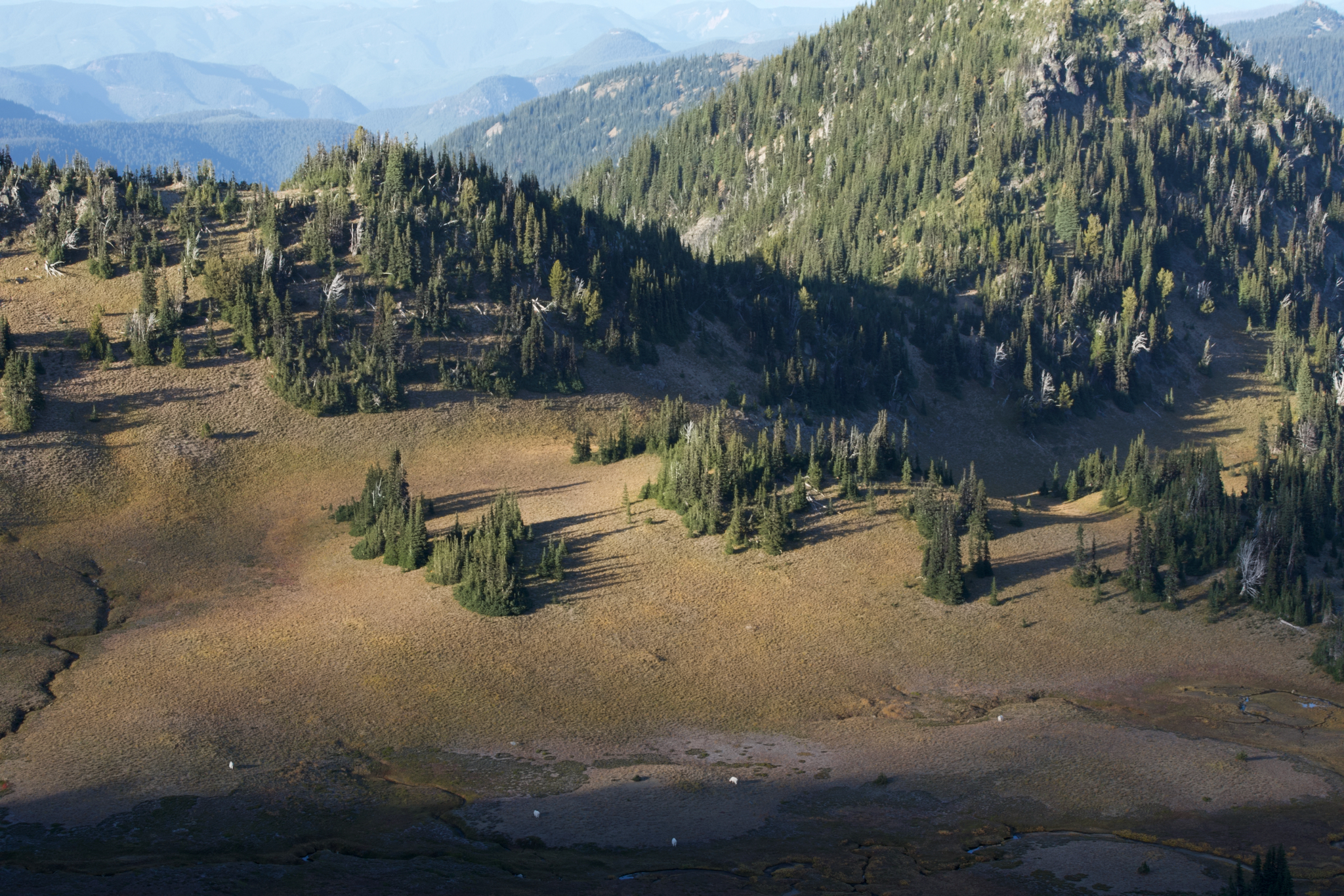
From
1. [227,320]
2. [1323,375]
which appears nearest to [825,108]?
[1323,375]

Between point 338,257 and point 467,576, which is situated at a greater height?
point 338,257

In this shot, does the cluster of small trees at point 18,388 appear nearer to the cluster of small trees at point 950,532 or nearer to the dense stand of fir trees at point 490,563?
the dense stand of fir trees at point 490,563

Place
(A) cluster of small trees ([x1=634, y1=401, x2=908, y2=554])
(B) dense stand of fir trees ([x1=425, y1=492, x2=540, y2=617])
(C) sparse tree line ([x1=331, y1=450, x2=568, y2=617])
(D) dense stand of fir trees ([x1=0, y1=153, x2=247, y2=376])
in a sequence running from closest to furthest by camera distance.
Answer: (B) dense stand of fir trees ([x1=425, y1=492, x2=540, y2=617]), (C) sparse tree line ([x1=331, y1=450, x2=568, y2=617]), (A) cluster of small trees ([x1=634, y1=401, x2=908, y2=554]), (D) dense stand of fir trees ([x1=0, y1=153, x2=247, y2=376])

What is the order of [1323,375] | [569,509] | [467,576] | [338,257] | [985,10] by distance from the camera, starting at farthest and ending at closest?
[985,10] → [1323,375] → [338,257] → [569,509] → [467,576]

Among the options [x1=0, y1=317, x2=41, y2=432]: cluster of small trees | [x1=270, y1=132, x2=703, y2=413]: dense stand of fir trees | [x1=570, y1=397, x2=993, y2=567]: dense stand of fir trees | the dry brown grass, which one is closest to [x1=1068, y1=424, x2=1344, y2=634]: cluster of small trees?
the dry brown grass

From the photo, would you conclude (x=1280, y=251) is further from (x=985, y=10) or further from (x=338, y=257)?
(x=338, y=257)

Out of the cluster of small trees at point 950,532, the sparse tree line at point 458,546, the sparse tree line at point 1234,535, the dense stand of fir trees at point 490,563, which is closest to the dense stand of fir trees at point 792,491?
the cluster of small trees at point 950,532

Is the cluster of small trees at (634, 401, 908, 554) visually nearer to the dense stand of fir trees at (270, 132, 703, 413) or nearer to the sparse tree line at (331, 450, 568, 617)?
the sparse tree line at (331, 450, 568, 617)

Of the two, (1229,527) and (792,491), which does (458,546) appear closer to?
(792,491)
